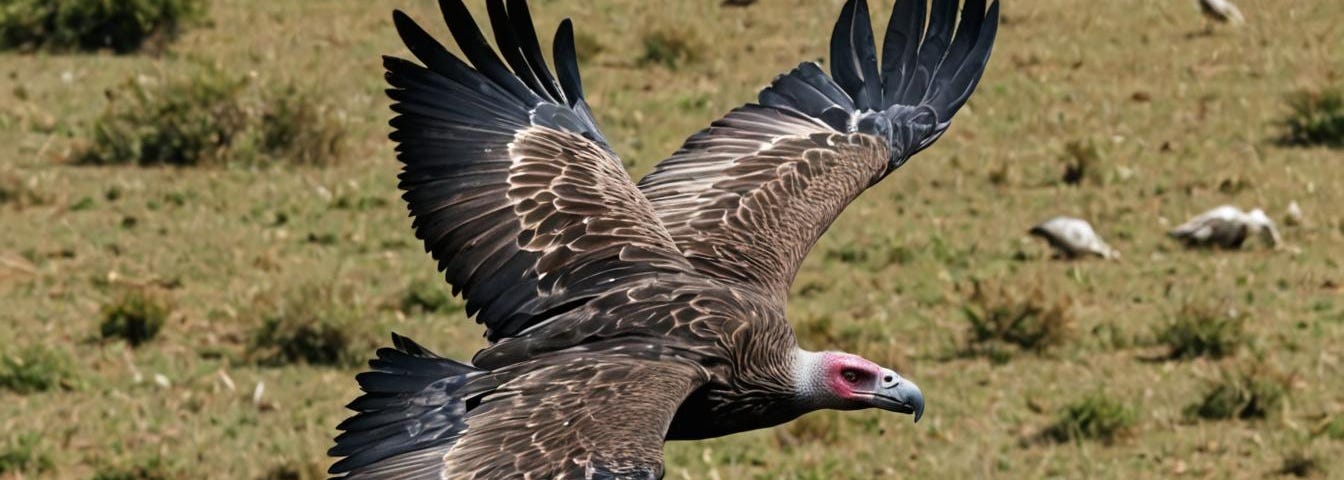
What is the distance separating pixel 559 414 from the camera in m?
7.12

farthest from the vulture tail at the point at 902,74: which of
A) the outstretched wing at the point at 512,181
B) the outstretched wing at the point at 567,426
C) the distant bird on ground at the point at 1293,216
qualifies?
the distant bird on ground at the point at 1293,216

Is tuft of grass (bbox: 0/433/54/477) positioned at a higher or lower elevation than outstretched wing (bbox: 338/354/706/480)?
lower

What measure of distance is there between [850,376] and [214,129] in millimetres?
9271

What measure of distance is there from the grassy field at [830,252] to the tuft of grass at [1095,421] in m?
0.05

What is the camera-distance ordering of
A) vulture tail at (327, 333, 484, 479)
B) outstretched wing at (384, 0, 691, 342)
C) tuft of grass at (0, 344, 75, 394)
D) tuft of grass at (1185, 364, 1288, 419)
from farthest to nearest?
1. tuft of grass at (0, 344, 75, 394)
2. tuft of grass at (1185, 364, 1288, 419)
3. outstretched wing at (384, 0, 691, 342)
4. vulture tail at (327, 333, 484, 479)

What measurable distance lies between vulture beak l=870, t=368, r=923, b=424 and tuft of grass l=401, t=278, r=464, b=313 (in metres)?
5.99

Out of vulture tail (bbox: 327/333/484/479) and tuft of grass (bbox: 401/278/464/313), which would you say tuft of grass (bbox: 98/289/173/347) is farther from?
vulture tail (bbox: 327/333/484/479)

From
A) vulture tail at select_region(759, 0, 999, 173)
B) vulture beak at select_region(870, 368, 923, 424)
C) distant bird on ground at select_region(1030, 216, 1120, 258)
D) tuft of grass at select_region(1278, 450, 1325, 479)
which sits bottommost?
tuft of grass at select_region(1278, 450, 1325, 479)

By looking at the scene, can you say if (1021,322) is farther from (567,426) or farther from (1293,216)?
(567,426)

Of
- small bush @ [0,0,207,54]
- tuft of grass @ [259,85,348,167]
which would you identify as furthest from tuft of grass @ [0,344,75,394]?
small bush @ [0,0,207,54]

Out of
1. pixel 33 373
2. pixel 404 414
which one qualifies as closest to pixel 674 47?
pixel 33 373

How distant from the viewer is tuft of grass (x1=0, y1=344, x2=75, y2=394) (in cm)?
1289

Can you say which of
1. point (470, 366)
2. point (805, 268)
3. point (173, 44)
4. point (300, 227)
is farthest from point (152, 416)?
point (173, 44)

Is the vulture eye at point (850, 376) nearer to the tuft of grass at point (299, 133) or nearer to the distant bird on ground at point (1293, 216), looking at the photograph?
the distant bird on ground at point (1293, 216)
